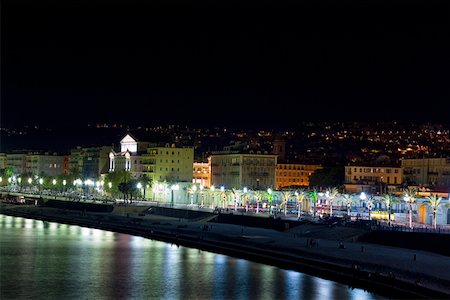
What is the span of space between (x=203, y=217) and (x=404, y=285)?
146 ft

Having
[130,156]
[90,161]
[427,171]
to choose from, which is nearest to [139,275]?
[427,171]

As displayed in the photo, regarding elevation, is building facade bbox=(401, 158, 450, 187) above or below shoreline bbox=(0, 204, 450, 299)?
above

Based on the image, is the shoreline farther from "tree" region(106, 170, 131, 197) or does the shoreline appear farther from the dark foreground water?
"tree" region(106, 170, 131, 197)

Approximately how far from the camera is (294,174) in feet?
420

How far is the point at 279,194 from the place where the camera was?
8712cm

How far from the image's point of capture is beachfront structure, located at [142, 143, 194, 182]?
113062mm

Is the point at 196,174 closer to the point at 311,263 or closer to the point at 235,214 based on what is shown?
the point at 235,214

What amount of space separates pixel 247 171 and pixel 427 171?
22.3 metres

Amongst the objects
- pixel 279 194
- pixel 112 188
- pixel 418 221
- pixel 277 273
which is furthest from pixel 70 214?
pixel 277 273

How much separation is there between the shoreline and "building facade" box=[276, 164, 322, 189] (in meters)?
37.8

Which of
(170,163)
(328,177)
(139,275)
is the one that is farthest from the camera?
(170,163)

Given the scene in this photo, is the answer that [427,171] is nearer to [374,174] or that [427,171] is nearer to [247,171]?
[374,174]

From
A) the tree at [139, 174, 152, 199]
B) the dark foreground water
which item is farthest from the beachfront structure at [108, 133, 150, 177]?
the dark foreground water

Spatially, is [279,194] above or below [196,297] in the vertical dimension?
above
